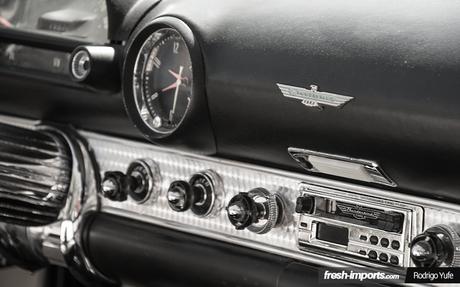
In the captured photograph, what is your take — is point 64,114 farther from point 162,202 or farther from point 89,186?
point 162,202

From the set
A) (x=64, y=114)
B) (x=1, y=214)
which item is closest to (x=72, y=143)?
(x=64, y=114)

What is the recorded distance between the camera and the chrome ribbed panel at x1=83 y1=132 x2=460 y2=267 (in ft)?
7.59

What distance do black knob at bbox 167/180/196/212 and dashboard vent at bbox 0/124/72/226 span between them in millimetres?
449

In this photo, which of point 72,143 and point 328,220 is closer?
point 328,220

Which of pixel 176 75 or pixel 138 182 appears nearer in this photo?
pixel 176 75

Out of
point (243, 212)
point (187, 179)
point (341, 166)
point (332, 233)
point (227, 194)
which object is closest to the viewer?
point (341, 166)

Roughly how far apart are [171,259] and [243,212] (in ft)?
0.99

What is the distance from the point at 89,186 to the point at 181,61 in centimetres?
65

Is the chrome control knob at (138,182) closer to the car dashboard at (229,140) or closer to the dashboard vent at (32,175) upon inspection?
the car dashboard at (229,140)

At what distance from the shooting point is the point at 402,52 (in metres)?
2.08

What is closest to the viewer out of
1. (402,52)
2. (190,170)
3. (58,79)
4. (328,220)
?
(402,52)

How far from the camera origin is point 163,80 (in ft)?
8.57

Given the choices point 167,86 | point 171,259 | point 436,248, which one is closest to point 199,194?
point 171,259

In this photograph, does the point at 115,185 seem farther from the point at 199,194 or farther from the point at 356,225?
the point at 356,225
